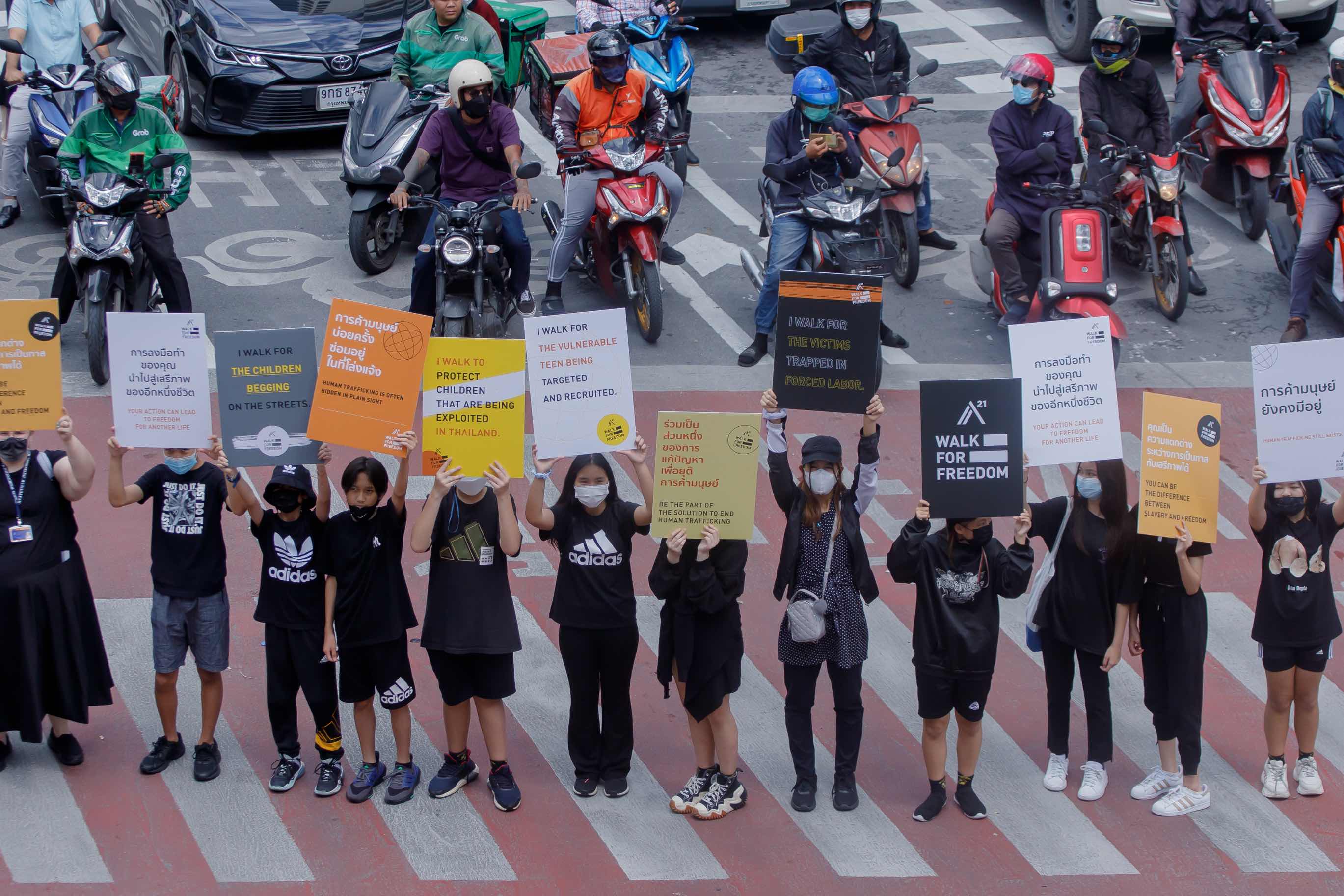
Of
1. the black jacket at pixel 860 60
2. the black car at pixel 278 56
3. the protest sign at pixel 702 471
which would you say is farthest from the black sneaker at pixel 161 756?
the black car at pixel 278 56

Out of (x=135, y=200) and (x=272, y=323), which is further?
(x=272, y=323)

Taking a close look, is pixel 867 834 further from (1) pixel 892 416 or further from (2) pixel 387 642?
(1) pixel 892 416

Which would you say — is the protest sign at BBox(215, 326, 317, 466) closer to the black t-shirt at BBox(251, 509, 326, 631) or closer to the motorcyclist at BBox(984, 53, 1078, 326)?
the black t-shirt at BBox(251, 509, 326, 631)

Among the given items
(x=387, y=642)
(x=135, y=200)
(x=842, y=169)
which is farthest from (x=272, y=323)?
(x=387, y=642)

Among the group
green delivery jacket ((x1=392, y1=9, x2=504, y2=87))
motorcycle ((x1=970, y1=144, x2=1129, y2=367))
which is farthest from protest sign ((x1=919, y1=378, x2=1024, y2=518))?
green delivery jacket ((x1=392, y1=9, x2=504, y2=87))

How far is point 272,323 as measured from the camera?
1098cm

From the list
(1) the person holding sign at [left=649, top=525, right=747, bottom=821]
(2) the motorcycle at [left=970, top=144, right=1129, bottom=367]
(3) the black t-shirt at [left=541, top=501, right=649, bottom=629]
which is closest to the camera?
(1) the person holding sign at [left=649, top=525, right=747, bottom=821]

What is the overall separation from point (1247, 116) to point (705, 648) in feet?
25.4

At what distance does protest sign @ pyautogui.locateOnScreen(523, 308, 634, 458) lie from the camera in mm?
6297

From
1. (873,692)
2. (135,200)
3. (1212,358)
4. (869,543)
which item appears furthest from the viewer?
(1212,358)

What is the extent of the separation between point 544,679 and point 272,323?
457 centimetres

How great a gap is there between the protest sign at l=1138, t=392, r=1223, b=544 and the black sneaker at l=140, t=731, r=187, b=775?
4.23 meters

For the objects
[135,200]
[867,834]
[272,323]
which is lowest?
[867,834]

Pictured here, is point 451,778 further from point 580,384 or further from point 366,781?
point 580,384
